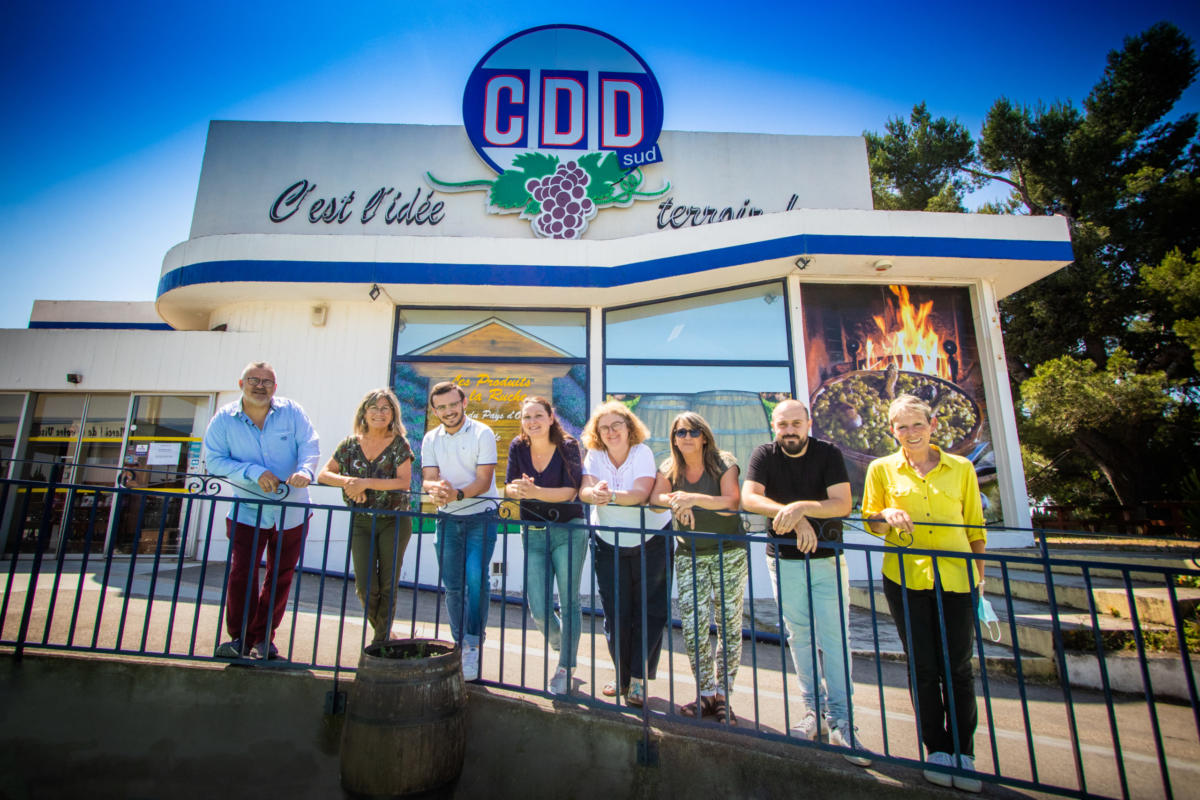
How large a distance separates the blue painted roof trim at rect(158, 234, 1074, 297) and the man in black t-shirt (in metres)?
4.36

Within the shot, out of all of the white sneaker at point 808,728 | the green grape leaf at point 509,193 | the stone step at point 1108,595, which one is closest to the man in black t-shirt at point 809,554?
the white sneaker at point 808,728

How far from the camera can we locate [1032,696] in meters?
3.87

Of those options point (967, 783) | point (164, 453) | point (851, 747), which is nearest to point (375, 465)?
point (851, 747)

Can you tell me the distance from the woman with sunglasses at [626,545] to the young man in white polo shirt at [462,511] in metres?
0.64

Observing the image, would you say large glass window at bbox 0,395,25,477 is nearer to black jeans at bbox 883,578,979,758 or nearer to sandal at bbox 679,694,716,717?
sandal at bbox 679,694,716,717

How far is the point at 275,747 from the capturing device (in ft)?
9.74

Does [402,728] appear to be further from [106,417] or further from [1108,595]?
[106,417]

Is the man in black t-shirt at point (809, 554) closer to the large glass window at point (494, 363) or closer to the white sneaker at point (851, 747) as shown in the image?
the white sneaker at point (851, 747)

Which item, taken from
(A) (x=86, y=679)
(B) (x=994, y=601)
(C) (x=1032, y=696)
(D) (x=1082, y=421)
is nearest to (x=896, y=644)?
(C) (x=1032, y=696)

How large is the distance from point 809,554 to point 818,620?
33 cm

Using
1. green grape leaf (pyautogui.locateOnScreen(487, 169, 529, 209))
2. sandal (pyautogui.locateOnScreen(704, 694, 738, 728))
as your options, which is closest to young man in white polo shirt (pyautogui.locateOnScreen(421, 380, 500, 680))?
sandal (pyautogui.locateOnScreen(704, 694, 738, 728))

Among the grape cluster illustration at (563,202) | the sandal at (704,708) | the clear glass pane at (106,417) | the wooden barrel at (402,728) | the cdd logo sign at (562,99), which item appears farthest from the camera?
the cdd logo sign at (562,99)

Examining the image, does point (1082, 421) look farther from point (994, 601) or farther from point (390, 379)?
point (390, 379)

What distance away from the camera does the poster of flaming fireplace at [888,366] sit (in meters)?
7.38
